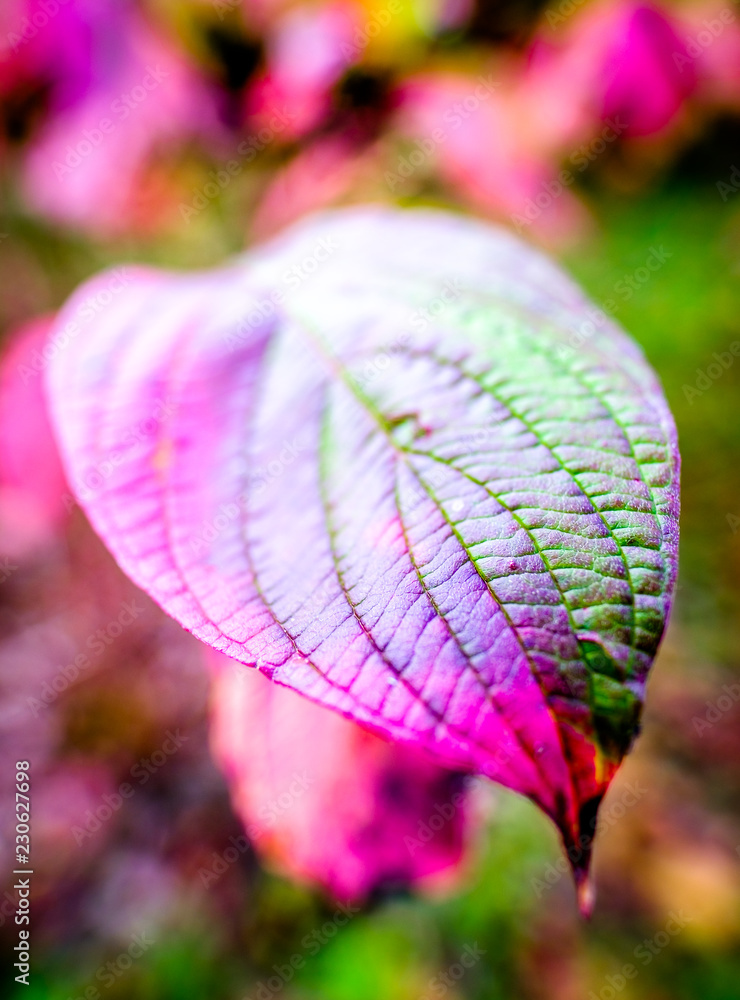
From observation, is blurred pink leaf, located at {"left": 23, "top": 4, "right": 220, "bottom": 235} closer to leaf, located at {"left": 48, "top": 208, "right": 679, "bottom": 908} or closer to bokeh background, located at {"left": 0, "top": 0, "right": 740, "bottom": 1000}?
bokeh background, located at {"left": 0, "top": 0, "right": 740, "bottom": 1000}

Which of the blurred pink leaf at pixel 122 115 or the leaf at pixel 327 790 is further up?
the blurred pink leaf at pixel 122 115

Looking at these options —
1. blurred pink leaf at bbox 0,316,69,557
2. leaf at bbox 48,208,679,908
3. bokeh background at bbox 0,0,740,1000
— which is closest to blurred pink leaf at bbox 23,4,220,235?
bokeh background at bbox 0,0,740,1000

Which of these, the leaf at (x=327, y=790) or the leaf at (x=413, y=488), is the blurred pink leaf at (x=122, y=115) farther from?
the leaf at (x=327, y=790)

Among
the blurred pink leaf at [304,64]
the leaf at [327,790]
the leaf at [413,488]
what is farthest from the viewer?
the blurred pink leaf at [304,64]

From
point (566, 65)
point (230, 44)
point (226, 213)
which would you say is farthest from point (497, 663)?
point (226, 213)

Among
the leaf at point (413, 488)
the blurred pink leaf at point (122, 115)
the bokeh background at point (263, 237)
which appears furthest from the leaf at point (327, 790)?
the blurred pink leaf at point (122, 115)

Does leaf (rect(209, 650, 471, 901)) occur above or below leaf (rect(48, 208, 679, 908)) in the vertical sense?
below

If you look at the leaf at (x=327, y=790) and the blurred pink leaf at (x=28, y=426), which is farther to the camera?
the blurred pink leaf at (x=28, y=426)
